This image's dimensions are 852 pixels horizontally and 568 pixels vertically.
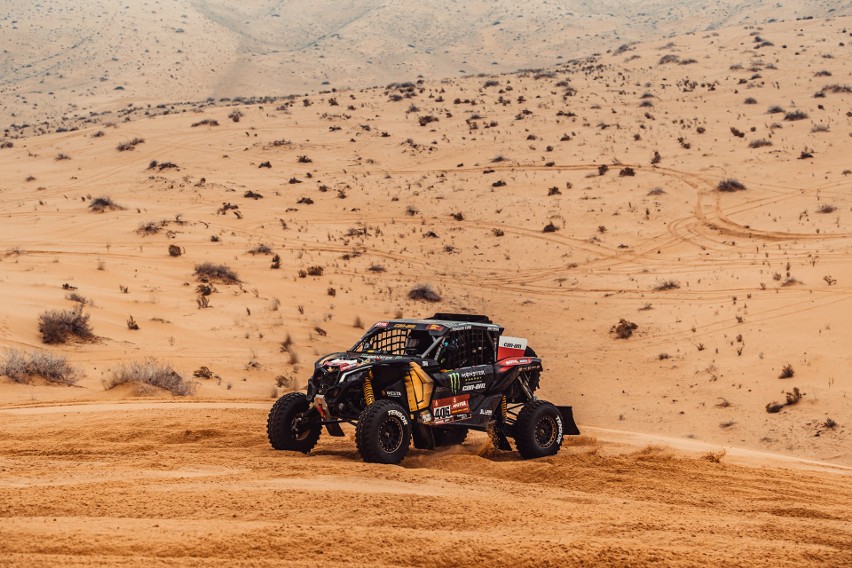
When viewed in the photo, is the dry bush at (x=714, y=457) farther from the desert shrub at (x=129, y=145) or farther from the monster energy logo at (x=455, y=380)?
the desert shrub at (x=129, y=145)

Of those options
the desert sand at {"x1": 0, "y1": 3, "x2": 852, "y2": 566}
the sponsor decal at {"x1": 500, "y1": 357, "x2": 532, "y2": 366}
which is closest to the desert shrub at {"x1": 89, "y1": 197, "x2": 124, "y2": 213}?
the desert sand at {"x1": 0, "y1": 3, "x2": 852, "y2": 566}

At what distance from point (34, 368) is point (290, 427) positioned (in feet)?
26.7

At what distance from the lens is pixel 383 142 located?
4647 cm

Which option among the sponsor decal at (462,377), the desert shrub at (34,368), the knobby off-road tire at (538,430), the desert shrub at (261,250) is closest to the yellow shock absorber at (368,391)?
the sponsor decal at (462,377)

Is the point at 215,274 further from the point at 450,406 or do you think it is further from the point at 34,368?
the point at 450,406

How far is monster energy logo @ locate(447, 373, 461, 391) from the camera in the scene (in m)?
11.9

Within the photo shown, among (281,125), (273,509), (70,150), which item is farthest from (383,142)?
(273,509)

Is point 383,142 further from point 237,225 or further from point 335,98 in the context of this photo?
point 237,225

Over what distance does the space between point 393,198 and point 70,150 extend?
20.4 meters

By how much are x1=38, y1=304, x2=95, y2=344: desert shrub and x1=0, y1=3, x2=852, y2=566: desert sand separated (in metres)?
0.35

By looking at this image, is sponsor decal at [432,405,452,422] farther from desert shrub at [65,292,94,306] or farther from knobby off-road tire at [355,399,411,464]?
desert shrub at [65,292,94,306]

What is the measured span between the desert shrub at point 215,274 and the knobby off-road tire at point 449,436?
15.5 m

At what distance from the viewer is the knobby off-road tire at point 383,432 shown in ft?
34.8

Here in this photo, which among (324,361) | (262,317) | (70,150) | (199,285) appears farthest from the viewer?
(70,150)
